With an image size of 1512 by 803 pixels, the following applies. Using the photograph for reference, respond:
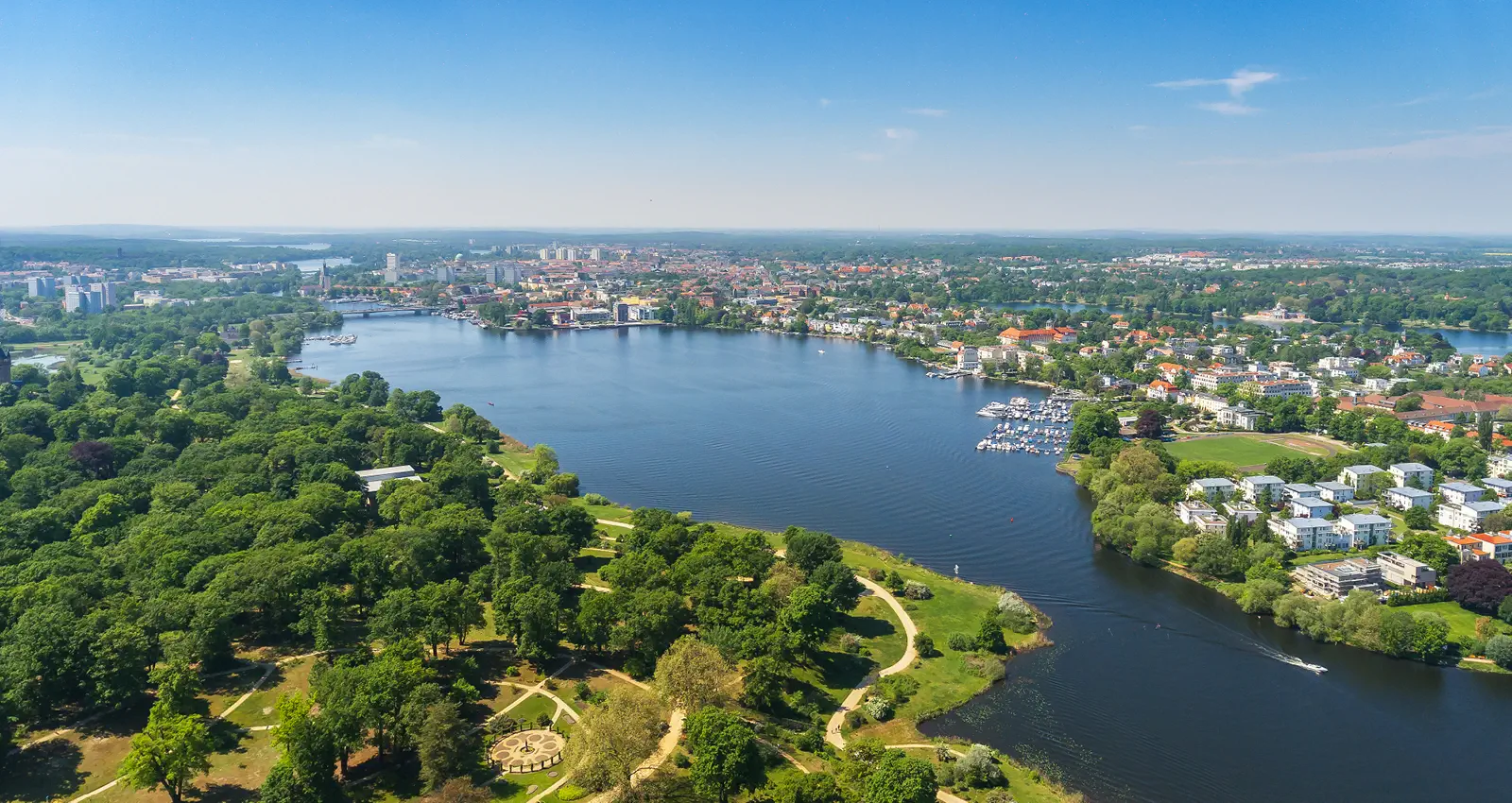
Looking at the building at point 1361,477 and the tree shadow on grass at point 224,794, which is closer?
the tree shadow on grass at point 224,794

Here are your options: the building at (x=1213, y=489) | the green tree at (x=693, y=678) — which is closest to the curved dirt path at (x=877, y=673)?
the green tree at (x=693, y=678)

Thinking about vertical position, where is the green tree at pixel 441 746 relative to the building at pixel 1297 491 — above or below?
below

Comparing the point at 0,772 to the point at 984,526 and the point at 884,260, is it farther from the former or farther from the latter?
the point at 884,260

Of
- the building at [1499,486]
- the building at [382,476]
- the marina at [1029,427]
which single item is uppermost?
the building at [1499,486]

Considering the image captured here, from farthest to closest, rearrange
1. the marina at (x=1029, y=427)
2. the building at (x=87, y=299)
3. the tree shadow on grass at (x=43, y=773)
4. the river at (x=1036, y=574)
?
the building at (x=87, y=299), the marina at (x=1029, y=427), the river at (x=1036, y=574), the tree shadow on grass at (x=43, y=773)

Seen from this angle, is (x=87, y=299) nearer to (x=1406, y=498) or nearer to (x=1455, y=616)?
(x=1406, y=498)

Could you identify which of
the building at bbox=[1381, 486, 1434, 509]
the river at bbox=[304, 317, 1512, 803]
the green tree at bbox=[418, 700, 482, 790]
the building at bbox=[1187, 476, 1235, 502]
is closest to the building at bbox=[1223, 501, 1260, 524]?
the building at bbox=[1187, 476, 1235, 502]

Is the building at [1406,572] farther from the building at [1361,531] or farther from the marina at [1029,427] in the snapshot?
the marina at [1029,427]
